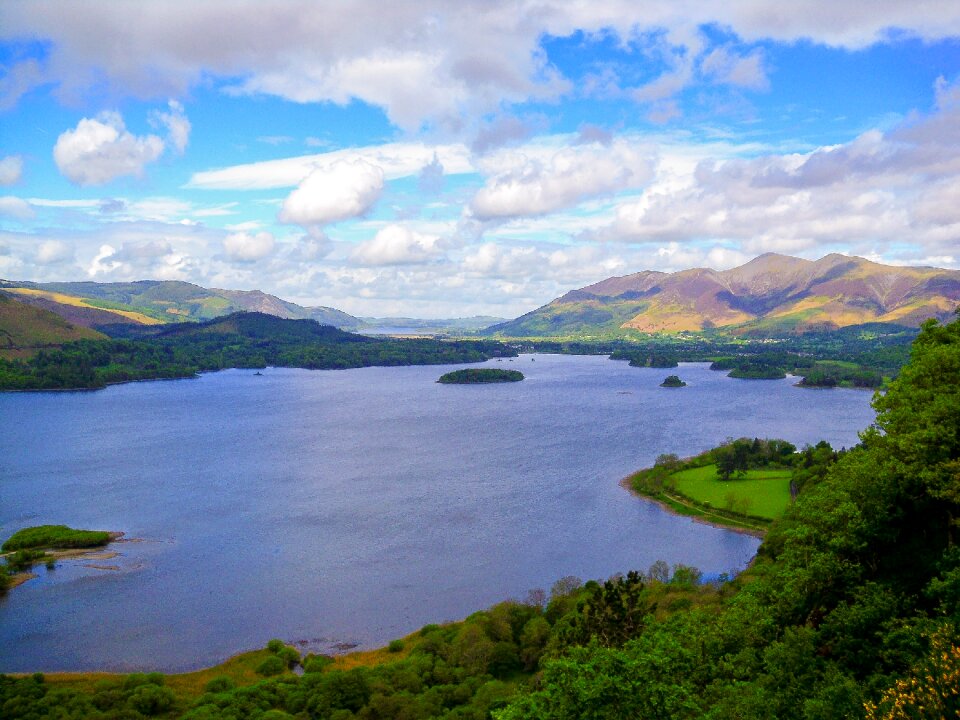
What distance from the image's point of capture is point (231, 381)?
192 metres

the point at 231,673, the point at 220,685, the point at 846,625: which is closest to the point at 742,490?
the point at 231,673

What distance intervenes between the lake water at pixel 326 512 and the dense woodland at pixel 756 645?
293 inches

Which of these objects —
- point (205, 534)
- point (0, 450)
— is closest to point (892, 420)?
point (205, 534)

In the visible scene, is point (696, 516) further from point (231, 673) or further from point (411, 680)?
point (231, 673)

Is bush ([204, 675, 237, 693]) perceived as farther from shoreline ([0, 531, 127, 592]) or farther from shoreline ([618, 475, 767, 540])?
shoreline ([618, 475, 767, 540])

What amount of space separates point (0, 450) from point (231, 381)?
9456cm

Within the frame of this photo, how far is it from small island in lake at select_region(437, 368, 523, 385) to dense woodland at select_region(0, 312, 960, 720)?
145943 millimetres

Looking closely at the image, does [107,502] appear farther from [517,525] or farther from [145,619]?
[517,525]

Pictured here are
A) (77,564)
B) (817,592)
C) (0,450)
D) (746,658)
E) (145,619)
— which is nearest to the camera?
(746,658)

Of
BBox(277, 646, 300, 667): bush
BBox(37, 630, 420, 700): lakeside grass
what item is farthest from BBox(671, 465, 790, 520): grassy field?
BBox(277, 646, 300, 667): bush

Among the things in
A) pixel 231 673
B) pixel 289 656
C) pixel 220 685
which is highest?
pixel 220 685

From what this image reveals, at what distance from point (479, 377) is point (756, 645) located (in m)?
168

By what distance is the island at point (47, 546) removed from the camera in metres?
55.7

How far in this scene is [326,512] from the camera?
69125mm
